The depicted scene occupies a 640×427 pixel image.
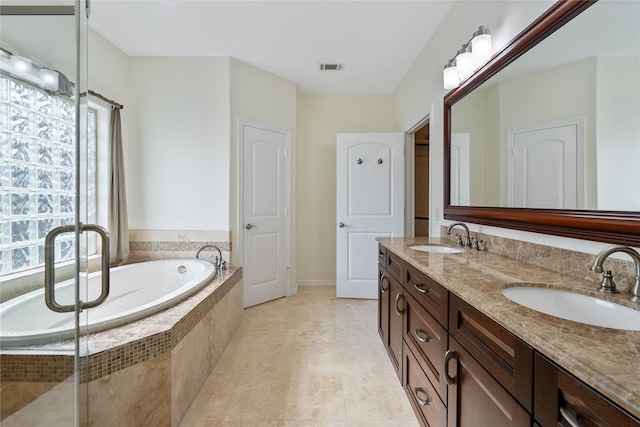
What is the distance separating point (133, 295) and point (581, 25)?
10.7 ft

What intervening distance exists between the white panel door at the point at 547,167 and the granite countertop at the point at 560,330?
1.01 feet

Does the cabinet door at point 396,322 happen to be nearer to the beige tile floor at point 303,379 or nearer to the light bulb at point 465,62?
the beige tile floor at point 303,379

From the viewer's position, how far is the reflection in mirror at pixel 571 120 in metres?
0.83

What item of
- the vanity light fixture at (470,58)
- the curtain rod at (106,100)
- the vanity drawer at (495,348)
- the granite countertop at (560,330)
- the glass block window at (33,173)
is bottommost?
the vanity drawer at (495,348)

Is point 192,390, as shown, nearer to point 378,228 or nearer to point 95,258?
point 95,258

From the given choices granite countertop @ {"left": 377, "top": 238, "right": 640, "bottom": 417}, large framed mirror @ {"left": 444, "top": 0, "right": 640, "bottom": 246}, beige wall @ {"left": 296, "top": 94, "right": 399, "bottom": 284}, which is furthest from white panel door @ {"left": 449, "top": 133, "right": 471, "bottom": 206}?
beige wall @ {"left": 296, "top": 94, "right": 399, "bottom": 284}

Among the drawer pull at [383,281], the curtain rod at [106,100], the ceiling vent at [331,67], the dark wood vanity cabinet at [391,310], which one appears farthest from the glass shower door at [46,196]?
the ceiling vent at [331,67]

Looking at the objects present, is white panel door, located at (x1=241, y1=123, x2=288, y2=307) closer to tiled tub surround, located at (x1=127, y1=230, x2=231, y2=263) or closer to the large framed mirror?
tiled tub surround, located at (x1=127, y1=230, x2=231, y2=263)

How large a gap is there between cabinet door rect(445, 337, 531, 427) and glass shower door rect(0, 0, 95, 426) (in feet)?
4.81

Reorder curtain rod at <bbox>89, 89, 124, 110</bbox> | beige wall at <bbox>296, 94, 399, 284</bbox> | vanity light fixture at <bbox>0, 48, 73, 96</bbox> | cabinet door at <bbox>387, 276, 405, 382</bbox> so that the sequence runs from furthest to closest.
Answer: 1. beige wall at <bbox>296, 94, 399, 284</bbox>
2. curtain rod at <bbox>89, 89, 124, 110</bbox>
3. cabinet door at <bbox>387, 276, 405, 382</bbox>
4. vanity light fixture at <bbox>0, 48, 73, 96</bbox>

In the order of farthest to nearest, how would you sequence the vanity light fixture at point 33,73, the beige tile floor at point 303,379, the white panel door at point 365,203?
the white panel door at point 365,203 < the beige tile floor at point 303,379 < the vanity light fixture at point 33,73

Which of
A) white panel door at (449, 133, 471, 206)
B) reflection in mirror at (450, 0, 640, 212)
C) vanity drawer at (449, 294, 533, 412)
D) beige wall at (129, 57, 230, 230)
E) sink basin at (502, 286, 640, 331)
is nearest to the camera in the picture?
vanity drawer at (449, 294, 533, 412)

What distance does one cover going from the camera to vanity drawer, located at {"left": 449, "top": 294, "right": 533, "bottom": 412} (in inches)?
24.1

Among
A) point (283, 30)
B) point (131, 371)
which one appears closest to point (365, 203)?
point (283, 30)
